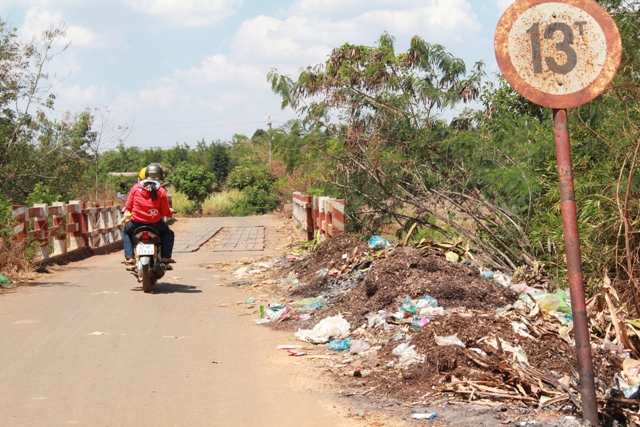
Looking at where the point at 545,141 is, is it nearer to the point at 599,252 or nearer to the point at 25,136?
the point at 599,252

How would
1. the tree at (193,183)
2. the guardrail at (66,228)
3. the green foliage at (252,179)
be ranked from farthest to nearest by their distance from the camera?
the green foliage at (252,179), the tree at (193,183), the guardrail at (66,228)

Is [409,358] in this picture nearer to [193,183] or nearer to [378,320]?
[378,320]

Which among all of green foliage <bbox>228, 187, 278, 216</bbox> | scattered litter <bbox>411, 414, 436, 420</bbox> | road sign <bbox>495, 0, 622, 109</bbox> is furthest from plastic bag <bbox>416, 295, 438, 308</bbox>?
green foliage <bbox>228, 187, 278, 216</bbox>

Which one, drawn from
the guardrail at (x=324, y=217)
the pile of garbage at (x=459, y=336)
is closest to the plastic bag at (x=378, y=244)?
the pile of garbage at (x=459, y=336)

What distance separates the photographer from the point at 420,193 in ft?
40.2

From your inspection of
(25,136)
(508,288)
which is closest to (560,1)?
(508,288)

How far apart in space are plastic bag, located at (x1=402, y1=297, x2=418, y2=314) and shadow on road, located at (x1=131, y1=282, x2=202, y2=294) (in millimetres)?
4438

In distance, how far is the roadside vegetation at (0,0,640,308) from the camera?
785 centimetres

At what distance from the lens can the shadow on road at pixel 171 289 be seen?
11.3 metres

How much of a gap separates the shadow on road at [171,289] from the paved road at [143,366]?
0.30 meters

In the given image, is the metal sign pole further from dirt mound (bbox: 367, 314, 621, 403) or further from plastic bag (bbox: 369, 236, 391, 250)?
plastic bag (bbox: 369, 236, 391, 250)

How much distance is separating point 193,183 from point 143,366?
39851 millimetres

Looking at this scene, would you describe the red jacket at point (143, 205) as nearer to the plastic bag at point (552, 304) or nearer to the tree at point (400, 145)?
the tree at point (400, 145)

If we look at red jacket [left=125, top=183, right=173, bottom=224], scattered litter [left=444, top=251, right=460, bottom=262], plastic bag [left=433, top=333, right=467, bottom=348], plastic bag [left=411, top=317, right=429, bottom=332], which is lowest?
plastic bag [left=411, top=317, right=429, bottom=332]
